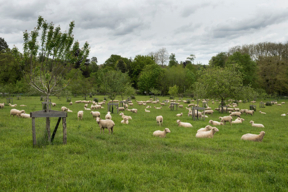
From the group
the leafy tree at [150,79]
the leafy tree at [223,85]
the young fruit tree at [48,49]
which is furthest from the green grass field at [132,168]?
the leafy tree at [150,79]

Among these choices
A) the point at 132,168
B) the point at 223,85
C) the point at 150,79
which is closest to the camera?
the point at 132,168

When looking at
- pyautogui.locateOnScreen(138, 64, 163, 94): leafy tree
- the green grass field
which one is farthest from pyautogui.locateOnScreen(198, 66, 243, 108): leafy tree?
pyautogui.locateOnScreen(138, 64, 163, 94): leafy tree

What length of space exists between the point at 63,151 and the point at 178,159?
4708 mm

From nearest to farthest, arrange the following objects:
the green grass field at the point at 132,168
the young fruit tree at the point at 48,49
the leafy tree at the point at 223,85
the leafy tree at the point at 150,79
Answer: the green grass field at the point at 132,168 → the young fruit tree at the point at 48,49 → the leafy tree at the point at 223,85 → the leafy tree at the point at 150,79

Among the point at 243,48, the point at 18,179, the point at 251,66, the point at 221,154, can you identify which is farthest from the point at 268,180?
the point at 243,48

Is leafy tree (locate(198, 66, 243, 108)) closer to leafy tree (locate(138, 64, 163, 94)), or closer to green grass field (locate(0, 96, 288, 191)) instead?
green grass field (locate(0, 96, 288, 191))

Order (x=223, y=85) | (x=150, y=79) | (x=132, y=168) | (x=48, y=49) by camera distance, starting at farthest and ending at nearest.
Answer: (x=150, y=79), (x=223, y=85), (x=48, y=49), (x=132, y=168)

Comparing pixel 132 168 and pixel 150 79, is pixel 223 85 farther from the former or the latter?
pixel 150 79

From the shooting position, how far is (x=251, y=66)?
2448 inches

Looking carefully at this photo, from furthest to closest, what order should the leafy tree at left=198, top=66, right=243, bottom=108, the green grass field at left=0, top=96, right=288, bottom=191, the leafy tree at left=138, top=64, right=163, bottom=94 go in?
the leafy tree at left=138, top=64, right=163, bottom=94
the leafy tree at left=198, top=66, right=243, bottom=108
the green grass field at left=0, top=96, right=288, bottom=191

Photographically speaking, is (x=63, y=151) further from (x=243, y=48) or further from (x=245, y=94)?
(x=243, y=48)

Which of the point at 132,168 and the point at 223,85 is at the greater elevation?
the point at 223,85

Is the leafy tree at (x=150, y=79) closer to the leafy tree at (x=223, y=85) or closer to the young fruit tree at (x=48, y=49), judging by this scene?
the leafy tree at (x=223, y=85)

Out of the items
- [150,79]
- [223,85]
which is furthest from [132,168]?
[150,79]
